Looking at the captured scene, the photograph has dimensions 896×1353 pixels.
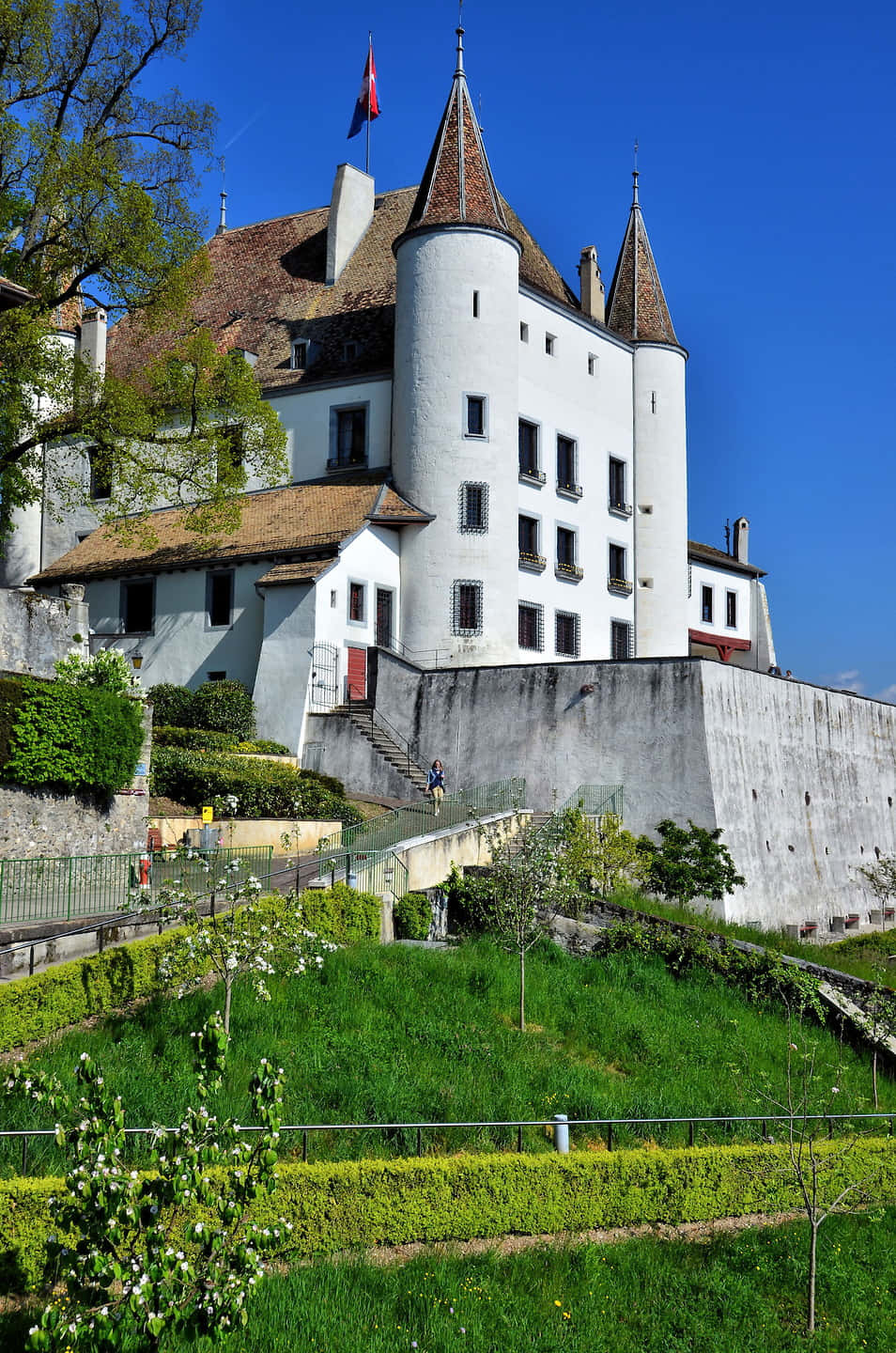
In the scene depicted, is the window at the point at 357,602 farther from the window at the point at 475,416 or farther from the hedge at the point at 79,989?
the hedge at the point at 79,989

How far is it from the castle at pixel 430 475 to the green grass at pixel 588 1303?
22.0m

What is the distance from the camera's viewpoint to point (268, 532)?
126 feet

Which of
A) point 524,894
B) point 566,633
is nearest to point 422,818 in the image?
point 524,894

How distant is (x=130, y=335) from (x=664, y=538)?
21.1 m

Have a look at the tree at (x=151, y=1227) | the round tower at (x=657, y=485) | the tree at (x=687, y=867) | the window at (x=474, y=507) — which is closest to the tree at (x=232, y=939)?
the tree at (x=151, y=1227)

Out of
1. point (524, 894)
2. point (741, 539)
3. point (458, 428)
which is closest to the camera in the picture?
point (524, 894)

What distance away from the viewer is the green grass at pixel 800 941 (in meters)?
26.2

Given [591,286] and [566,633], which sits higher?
[591,286]

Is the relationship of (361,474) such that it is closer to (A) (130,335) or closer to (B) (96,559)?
(B) (96,559)

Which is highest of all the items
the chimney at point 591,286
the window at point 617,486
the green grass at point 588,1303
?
the chimney at point 591,286

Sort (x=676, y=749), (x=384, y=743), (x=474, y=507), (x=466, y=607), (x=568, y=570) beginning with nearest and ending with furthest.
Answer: (x=676, y=749)
(x=384, y=743)
(x=466, y=607)
(x=474, y=507)
(x=568, y=570)

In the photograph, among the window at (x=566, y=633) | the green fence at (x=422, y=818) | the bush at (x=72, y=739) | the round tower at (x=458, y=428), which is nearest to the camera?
the bush at (x=72, y=739)

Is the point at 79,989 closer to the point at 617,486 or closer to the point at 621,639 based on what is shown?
the point at 621,639

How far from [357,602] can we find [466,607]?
3.44 m
